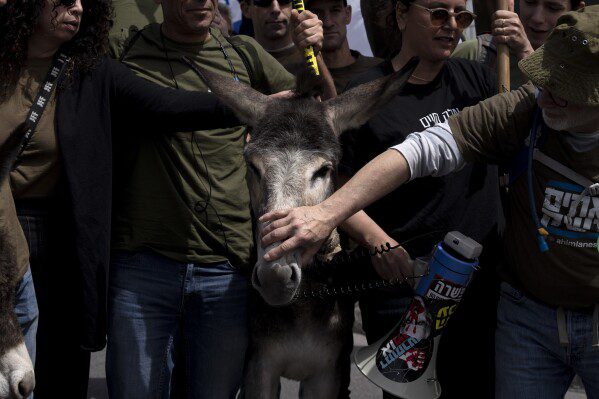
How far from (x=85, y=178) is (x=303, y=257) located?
1.10 metres

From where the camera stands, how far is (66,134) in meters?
3.72

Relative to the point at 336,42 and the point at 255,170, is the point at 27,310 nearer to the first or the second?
the point at 255,170

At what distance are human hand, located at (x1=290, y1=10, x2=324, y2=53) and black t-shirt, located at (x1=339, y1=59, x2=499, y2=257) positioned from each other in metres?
0.32

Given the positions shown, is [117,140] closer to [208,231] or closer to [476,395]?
[208,231]

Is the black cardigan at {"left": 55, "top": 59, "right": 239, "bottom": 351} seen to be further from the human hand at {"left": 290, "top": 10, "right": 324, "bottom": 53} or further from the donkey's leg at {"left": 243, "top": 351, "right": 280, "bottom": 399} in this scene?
the donkey's leg at {"left": 243, "top": 351, "right": 280, "bottom": 399}

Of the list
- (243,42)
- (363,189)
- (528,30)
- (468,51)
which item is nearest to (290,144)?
(363,189)

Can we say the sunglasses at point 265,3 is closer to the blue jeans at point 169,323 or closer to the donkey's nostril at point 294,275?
the blue jeans at point 169,323

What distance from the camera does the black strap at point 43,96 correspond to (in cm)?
364

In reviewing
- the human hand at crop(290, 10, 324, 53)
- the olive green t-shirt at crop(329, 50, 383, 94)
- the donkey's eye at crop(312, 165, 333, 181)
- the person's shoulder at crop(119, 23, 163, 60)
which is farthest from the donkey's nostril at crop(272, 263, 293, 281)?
the olive green t-shirt at crop(329, 50, 383, 94)

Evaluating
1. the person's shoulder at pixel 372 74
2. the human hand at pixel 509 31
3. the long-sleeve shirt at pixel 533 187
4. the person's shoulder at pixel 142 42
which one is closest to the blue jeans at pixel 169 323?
the person's shoulder at pixel 142 42

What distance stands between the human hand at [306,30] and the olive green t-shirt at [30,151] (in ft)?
3.95

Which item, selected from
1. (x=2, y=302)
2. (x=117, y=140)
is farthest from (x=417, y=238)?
(x=2, y=302)

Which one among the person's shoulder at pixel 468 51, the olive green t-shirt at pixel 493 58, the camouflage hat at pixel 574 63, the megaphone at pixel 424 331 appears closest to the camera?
the camouflage hat at pixel 574 63

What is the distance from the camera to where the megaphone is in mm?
3523
